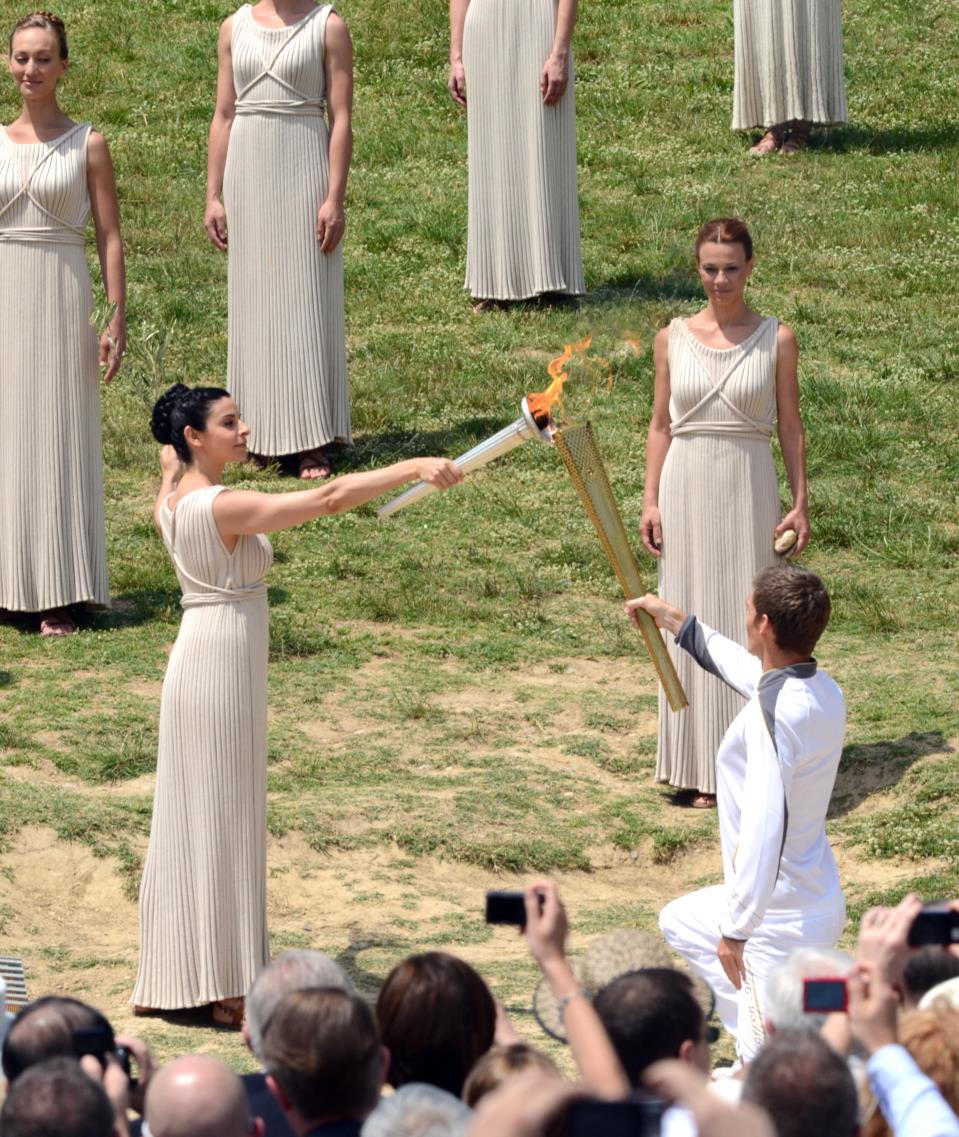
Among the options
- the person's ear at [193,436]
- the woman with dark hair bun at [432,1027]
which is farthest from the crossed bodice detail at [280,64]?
the woman with dark hair bun at [432,1027]

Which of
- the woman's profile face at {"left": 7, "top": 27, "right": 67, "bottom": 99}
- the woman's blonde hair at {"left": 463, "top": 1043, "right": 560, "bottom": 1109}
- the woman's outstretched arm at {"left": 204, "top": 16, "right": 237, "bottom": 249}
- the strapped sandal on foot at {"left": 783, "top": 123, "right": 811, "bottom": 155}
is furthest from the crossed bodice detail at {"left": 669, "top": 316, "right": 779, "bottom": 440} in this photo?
the strapped sandal on foot at {"left": 783, "top": 123, "right": 811, "bottom": 155}

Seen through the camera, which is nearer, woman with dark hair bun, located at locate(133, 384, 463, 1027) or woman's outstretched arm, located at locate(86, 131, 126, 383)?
woman with dark hair bun, located at locate(133, 384, 463, 1027)

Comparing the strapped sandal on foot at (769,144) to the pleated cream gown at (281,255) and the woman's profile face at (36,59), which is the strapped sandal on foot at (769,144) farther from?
the woman's profile face at (36,59)

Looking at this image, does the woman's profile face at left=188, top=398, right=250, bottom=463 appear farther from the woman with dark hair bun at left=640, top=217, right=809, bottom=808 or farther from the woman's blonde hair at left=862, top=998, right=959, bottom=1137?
the woman's blonde hair at left=862, top=998, right=959, bottom=1137

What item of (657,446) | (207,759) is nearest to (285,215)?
(657,446)

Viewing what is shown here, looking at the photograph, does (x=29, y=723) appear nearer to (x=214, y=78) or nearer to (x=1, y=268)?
(x=1, y=268)

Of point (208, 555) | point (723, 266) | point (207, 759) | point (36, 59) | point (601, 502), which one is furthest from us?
point (36, 59)

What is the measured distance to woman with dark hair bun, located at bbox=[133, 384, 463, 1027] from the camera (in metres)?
7.07

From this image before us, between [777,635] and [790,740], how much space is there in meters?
0.33

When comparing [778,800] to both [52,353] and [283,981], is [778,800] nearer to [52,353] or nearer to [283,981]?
[283,981]

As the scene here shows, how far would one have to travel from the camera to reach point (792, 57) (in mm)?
17000

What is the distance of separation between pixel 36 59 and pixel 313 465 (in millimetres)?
3266

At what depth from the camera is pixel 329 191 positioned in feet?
39.5

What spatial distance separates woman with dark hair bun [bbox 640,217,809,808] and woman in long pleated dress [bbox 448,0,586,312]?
535cm
